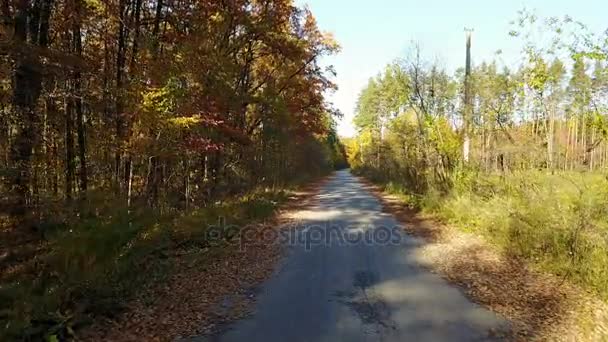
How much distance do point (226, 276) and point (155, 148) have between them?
467 cm

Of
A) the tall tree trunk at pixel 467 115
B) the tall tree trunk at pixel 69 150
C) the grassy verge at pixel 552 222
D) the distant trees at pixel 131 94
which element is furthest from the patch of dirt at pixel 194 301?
the tall tree trunk at pixel 467 115

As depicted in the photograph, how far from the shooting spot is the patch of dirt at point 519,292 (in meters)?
5.23

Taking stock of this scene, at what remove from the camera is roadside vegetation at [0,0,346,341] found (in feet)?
21.2

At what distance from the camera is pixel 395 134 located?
100 ft

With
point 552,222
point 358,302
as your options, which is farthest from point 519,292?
point 358,302

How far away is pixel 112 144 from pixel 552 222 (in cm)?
1108

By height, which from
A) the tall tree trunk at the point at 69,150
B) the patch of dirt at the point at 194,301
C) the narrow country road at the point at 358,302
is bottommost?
the patch of dirt at the point at 194,301

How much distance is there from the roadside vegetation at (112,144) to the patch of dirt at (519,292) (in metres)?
5.10

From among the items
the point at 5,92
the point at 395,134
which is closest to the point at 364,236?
the point at 5,92

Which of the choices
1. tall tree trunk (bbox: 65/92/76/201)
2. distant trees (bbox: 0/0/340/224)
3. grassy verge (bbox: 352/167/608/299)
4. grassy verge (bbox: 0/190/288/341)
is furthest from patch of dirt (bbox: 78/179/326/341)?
tall tree trunk (bbox: 65/92/76/201)

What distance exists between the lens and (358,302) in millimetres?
6160

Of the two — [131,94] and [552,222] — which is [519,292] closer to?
[552,222]

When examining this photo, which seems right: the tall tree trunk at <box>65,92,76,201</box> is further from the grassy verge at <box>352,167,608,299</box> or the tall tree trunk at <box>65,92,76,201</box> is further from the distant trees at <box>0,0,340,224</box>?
the grassy verge at <box>352,167,608,299</box>

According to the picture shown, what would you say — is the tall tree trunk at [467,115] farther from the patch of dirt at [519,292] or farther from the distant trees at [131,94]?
the distant trees at [131,94]
